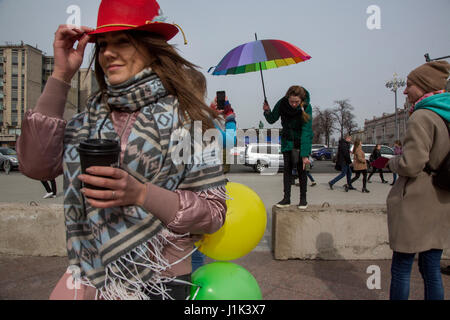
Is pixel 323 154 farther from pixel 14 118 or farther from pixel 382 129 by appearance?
pixel 382 129

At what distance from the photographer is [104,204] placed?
3.12 ft

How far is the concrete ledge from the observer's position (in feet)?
13.4

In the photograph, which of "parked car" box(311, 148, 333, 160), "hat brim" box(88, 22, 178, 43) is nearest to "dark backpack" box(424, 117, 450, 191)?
"hat brim" box(88, 22, 178, 43)

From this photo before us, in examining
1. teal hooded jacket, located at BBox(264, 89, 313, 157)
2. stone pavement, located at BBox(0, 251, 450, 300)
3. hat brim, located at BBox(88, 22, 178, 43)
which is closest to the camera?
hat brim, located at BBox(88, 22, 178, 43)

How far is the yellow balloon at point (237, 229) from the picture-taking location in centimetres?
157

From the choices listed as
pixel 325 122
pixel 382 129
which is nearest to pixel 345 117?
pixel 325 122

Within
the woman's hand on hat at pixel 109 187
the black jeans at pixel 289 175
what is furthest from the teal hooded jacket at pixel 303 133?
the woman's hand on hat at pixel 109 187

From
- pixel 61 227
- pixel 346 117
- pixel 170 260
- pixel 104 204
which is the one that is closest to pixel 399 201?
pixel 170 260

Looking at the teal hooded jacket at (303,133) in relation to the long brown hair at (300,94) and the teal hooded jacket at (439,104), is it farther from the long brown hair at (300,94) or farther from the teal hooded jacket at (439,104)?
the teal hooded jacket at (439,104)

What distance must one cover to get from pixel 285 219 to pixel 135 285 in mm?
3157

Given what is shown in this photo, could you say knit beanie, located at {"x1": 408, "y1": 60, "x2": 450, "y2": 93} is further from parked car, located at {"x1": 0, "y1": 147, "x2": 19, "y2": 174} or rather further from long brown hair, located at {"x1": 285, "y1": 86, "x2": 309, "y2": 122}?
parked car, located at {"x1": 0, "y1": 147, "x2": 19, "y2": 174}

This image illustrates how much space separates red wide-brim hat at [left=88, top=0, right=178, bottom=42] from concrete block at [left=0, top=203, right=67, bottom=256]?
144 inches

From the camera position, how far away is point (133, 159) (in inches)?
45.1

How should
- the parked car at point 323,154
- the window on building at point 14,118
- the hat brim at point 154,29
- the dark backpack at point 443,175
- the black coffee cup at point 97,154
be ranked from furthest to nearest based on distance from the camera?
1. the window on building at point 14,118
2. the parked car at point 323,154
3. the dark backpack at point 443,175
4. the hat brim at point 154,29
5. the black coffee cup at point 97,154
